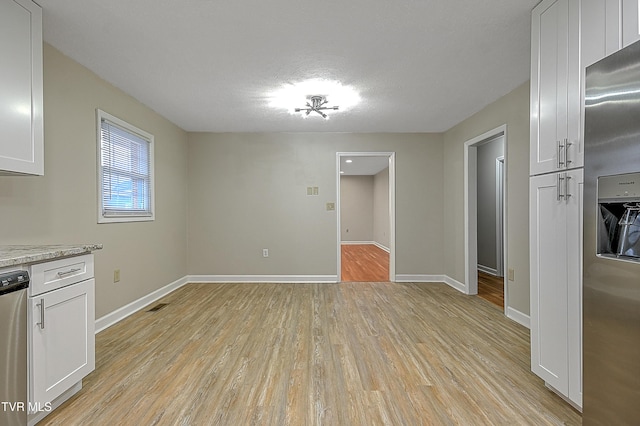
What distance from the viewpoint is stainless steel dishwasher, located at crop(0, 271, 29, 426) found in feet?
4.55

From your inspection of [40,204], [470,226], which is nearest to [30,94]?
[40,204]

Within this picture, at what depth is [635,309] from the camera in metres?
1.24

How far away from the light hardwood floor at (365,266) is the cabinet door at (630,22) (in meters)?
4.17

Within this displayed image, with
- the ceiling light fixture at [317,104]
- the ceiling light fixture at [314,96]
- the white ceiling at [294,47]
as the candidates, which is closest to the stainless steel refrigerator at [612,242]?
the white ceiling at [294,47]

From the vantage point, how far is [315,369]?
2.22m

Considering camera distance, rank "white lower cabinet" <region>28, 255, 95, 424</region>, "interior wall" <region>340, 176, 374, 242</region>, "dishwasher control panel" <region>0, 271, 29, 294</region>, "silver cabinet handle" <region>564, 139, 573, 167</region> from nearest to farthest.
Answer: "dishwasher control panel" <region>0, 271, 29, 294</region> → "white lower cabinet" <region>28, 255, 95, 424</region> → "silver cabinet handle" <region>564, 139, 573, 167</region> → "interior wall" <region>340, 176, 374, 242</region>

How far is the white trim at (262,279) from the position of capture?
492 cm

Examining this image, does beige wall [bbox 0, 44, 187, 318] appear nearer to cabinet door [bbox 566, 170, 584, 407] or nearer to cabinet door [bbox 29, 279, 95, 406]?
cabinet door [bbox 29, 279, 95, 406]

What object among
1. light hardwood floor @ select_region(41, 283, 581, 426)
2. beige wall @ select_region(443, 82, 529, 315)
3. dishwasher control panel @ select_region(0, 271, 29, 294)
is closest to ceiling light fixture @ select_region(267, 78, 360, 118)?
beige wall @ select_region(443, 82, 529, 315)

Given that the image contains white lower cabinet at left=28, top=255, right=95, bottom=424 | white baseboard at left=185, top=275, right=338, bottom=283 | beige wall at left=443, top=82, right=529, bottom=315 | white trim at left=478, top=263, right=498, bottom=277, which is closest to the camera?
white lower cabinet at left=28, top=255, right=95, bottom=424

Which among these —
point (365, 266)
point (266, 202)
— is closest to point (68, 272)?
point (266, 202)

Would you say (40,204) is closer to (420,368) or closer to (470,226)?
(420,368)

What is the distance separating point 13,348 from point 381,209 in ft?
29.8

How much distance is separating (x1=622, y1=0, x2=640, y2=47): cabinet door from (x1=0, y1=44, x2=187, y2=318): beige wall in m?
3.54
